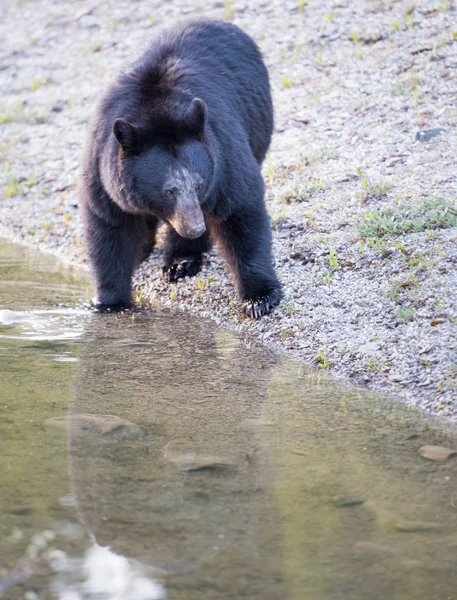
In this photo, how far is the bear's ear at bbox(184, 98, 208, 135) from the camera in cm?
574

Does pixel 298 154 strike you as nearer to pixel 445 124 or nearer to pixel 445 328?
pixel 445 124

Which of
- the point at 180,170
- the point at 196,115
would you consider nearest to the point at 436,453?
the point at 180,170

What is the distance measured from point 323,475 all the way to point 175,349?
2.12 meters

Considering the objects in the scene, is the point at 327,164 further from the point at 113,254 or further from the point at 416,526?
the point at 416,526

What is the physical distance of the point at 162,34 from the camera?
7.25m

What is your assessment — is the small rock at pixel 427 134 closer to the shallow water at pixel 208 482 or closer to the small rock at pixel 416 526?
the shallow water at pixel 208 482

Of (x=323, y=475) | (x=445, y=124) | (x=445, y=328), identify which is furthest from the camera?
(x=445, y=124)

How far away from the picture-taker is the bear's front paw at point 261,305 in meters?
6.31

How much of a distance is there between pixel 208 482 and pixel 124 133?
2771mm

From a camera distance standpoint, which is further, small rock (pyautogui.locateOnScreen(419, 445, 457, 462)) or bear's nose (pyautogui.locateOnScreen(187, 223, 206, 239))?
bear's nose (pyautogui.locateOnScreen(187, 223, 206, 239))

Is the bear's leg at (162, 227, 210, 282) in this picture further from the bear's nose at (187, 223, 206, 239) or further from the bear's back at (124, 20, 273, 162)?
the bear's nose at (187, 223, 206, 239)

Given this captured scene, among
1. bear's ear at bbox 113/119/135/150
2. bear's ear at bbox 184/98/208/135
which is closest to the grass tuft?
bear's ear at bbox 184/98/208/135

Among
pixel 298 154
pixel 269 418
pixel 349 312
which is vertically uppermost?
pixel 269 418

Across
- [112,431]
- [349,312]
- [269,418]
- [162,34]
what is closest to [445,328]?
[349,312]
